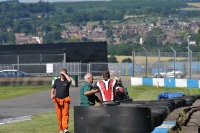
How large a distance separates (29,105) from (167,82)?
13.2 metres

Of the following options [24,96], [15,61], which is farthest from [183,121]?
[15,61]

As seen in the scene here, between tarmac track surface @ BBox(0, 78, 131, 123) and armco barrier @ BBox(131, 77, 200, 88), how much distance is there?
573 centimetres

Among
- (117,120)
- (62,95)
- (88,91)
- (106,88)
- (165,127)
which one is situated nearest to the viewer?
(117,120)

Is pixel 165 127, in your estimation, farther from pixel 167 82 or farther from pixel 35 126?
pixel 167 82

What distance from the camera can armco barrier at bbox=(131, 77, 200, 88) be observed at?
38.0 metres

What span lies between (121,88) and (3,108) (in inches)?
290

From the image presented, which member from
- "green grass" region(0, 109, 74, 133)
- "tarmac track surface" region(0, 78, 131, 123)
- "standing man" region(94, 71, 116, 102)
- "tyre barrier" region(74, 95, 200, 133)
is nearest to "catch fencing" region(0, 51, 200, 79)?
"tarmac track surface" region(0, 78, 131, 123)

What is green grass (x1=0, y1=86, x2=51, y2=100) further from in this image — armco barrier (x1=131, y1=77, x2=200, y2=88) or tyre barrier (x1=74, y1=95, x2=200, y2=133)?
tyre barrier (x1=74, y1=95, x2=200, y2=133)

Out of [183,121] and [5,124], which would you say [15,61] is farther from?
[183,121]

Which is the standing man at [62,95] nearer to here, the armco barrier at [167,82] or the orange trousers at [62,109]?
the orange trousers at [62,109]

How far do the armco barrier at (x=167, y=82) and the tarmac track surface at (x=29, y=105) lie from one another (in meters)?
5.73

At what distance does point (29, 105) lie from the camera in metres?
27.7

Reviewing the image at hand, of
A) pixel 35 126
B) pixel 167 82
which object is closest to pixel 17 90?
pixel 167 82

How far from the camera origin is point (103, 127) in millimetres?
12133
